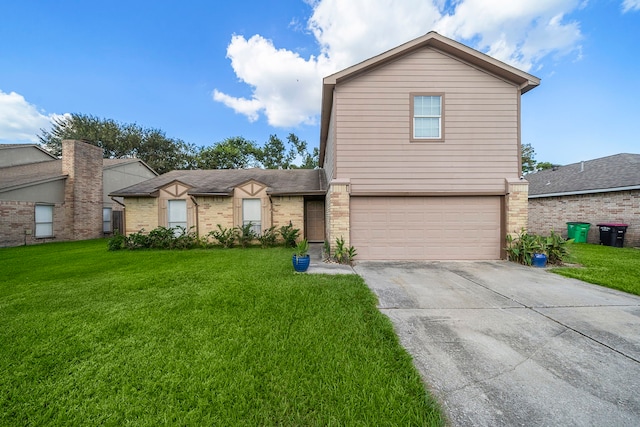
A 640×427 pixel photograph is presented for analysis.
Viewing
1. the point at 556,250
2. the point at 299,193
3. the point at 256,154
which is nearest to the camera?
the point at 556,250

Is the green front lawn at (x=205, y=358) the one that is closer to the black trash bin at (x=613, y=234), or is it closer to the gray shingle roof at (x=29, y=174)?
the gray shingle roof at (x=29, y=174)

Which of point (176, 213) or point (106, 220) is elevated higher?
point (176, 213)

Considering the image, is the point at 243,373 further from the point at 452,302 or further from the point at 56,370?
the point at 452,302

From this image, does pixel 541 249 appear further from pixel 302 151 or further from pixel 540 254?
pixel 302 151

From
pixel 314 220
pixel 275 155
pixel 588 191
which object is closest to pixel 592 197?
pixel 588 191

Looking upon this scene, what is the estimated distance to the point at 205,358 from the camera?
8.23 ft

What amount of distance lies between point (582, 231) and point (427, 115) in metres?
10.9

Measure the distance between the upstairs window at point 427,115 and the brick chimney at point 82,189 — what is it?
59.7 ft

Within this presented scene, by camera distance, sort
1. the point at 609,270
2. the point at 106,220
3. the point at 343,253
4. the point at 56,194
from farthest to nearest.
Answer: the point at 106,220 < the point at 56,194 < the point at 343,253 < the point at 609,270

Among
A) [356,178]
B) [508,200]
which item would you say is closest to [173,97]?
[356,178]

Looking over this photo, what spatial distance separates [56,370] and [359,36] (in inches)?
550

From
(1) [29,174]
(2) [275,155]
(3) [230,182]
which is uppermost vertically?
(2) [275,155]

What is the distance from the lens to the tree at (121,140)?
2738cm

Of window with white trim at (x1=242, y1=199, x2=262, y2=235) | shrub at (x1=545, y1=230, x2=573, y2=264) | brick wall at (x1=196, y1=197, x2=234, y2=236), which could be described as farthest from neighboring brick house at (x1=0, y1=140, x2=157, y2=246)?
shrub at (x1=545, y1=230, x2=573, y2=264)
